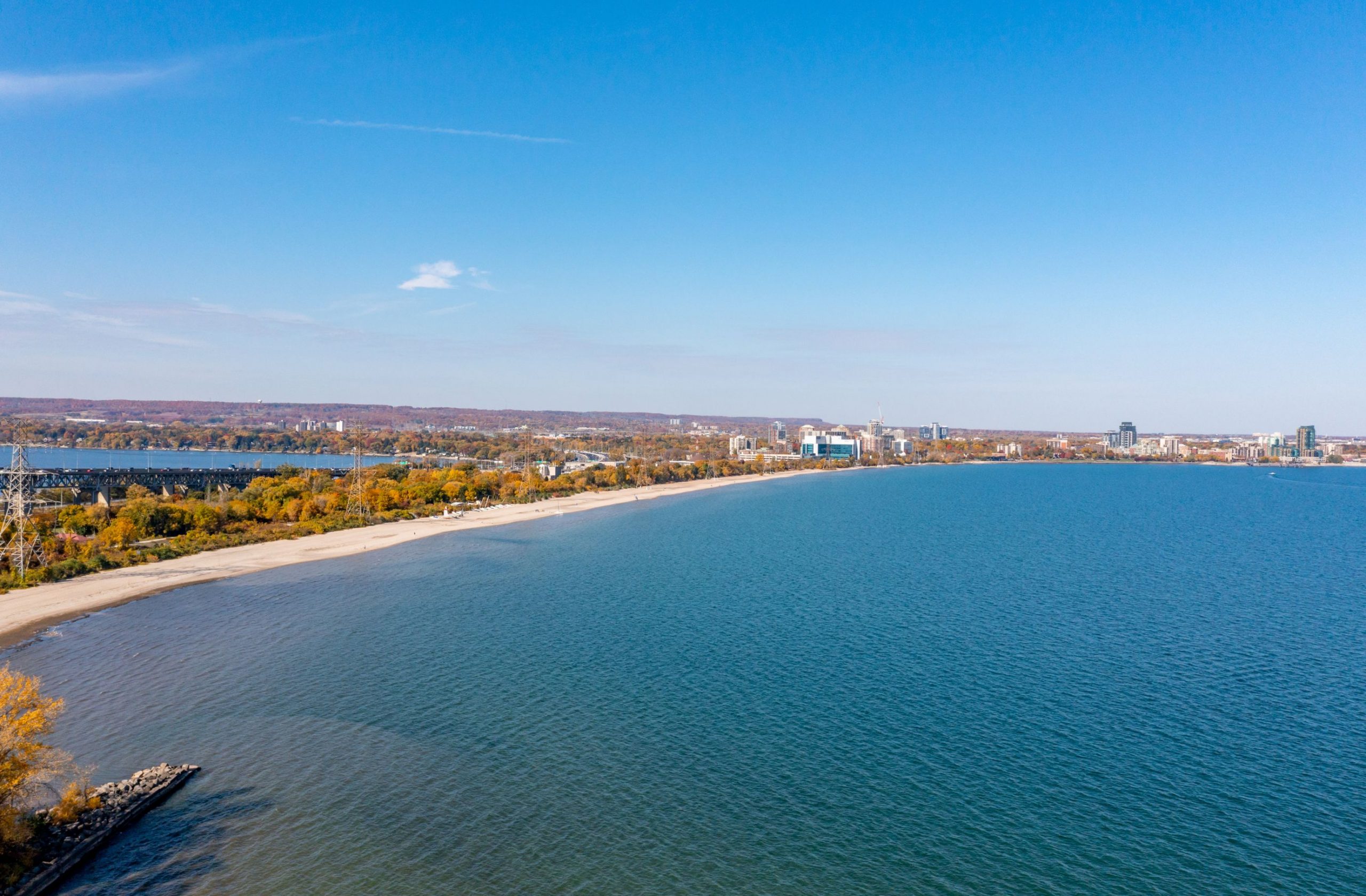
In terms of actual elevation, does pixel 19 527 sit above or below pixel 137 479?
above

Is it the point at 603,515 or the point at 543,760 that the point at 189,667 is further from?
the point at 603,515

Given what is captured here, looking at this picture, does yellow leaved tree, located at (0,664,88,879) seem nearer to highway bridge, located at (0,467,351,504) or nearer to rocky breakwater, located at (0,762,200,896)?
rocky breakwater, located at (0,762,200,896)

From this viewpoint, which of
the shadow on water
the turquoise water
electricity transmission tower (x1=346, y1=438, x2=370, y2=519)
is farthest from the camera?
electricity transmission tower (x1=346, y1=438, x2=370, y2=519)

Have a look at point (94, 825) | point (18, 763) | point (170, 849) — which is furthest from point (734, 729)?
point (18, 763)

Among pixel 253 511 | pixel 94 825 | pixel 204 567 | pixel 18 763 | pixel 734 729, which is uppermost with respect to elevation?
pixel 18 763

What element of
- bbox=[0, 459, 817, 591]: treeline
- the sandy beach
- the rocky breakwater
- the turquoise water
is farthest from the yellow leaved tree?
bbox=[0, 459, 817, 591]: treeline

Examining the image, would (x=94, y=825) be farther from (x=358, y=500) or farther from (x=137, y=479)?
(x=137, y=479)
